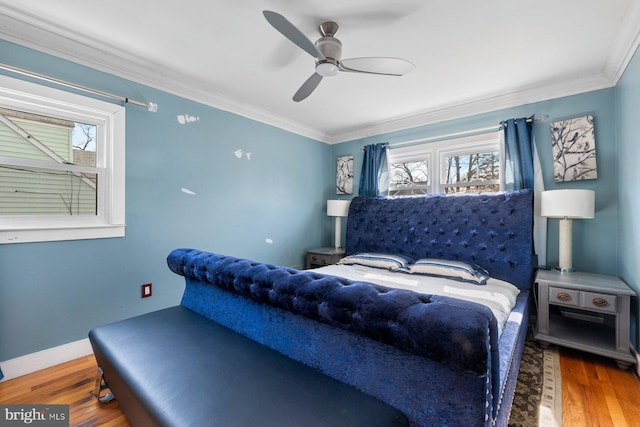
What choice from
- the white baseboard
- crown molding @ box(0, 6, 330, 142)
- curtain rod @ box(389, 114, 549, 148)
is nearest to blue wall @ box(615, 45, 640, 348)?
curtain rod @ box(389, 114, 549, 148)

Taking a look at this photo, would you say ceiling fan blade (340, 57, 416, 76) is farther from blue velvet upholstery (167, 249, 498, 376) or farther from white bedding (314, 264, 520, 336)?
white bedding (314, 264, 520, 336)

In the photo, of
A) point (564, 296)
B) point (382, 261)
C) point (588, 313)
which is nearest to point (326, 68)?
point (382, 261)

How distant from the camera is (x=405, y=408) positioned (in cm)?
96

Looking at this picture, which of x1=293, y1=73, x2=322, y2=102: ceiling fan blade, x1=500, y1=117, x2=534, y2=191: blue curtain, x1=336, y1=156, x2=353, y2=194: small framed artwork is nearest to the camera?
x1=293, y1=73, x2=322, y2=102: ceiling fan blade

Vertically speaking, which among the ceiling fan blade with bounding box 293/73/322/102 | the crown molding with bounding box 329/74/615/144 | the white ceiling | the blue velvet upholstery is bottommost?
the blue velvet upholstery

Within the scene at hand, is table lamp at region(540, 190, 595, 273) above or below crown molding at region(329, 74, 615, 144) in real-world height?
below

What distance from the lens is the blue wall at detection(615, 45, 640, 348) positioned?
76.6 inches

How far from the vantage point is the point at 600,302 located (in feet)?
6.61

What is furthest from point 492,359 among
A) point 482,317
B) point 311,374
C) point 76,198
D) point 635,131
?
point 76,198

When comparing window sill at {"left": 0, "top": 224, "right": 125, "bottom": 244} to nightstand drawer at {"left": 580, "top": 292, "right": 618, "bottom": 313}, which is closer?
window sill at {"left": 0, "top": 224, "right": 125, "bottom": 244}

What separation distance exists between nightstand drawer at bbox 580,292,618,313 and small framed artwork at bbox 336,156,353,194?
2850 mm

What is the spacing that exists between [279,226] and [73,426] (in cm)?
261

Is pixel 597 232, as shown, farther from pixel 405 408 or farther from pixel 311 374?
pixel 311 374

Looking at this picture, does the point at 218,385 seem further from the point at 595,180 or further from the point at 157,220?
the point at 595,180
